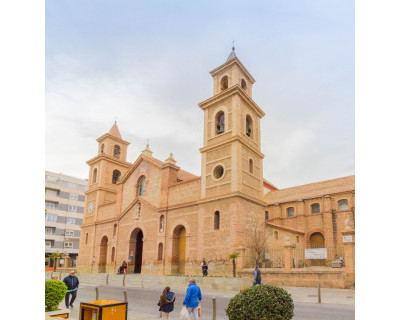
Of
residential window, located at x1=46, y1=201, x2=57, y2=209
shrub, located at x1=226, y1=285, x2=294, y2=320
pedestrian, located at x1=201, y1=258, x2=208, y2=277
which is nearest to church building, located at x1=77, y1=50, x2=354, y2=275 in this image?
pedestrian, located at x1=201, y1=258, x2=208, y2=277

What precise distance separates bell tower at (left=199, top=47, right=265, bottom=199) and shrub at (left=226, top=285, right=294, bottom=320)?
53.1 ft

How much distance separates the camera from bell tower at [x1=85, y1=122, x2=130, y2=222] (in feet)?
124

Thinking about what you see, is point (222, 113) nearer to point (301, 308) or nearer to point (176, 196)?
point (176, 196)

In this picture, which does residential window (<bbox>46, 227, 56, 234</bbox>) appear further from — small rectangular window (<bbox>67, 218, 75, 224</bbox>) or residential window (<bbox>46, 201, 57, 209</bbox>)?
residential window (<bbox>46, 201, 57, 209</bbox>)

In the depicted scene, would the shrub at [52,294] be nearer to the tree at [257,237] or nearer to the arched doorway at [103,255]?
the tree at [257,237]

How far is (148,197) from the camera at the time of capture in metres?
30.5

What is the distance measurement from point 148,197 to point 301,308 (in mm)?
20503

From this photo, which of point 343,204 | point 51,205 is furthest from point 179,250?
point 51,205

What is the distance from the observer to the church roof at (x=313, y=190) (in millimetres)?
34281

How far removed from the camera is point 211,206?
2414cm

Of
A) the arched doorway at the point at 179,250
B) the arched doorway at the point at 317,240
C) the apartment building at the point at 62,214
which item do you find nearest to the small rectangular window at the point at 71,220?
the apartment building at the point at 62,214

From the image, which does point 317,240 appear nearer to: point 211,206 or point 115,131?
point 211,206
